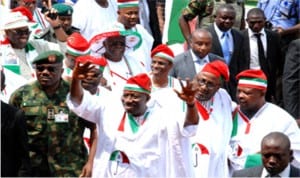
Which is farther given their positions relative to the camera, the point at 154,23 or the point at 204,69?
the point at 154,23

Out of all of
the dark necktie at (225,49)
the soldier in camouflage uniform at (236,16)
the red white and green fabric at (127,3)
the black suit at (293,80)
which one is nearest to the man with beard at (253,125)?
the black suit at (293,80)

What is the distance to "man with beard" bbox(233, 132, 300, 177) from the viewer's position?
11.6 meters

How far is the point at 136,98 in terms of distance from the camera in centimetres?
1282

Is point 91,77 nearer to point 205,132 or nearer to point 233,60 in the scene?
point 205,132

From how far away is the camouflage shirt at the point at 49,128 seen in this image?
12.6 metres

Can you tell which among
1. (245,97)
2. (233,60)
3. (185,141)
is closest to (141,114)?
(185,141)

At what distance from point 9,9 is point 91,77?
3.50 meters

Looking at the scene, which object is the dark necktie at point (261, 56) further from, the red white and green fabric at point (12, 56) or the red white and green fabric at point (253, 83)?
the red white and green fabric at point (12, 56)

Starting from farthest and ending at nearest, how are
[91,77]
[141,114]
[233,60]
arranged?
[233,60] < [91,77] < [141,114]

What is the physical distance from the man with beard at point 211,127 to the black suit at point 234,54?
240cm

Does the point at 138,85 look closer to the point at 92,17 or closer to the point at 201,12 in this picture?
the point at 92,17

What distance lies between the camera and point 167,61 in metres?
14.4

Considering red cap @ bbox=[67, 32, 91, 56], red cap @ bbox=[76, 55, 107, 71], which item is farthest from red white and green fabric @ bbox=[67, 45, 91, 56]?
red cap @ bbox=[76, 55, 107, 71]

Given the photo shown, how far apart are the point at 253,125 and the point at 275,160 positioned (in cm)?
232
